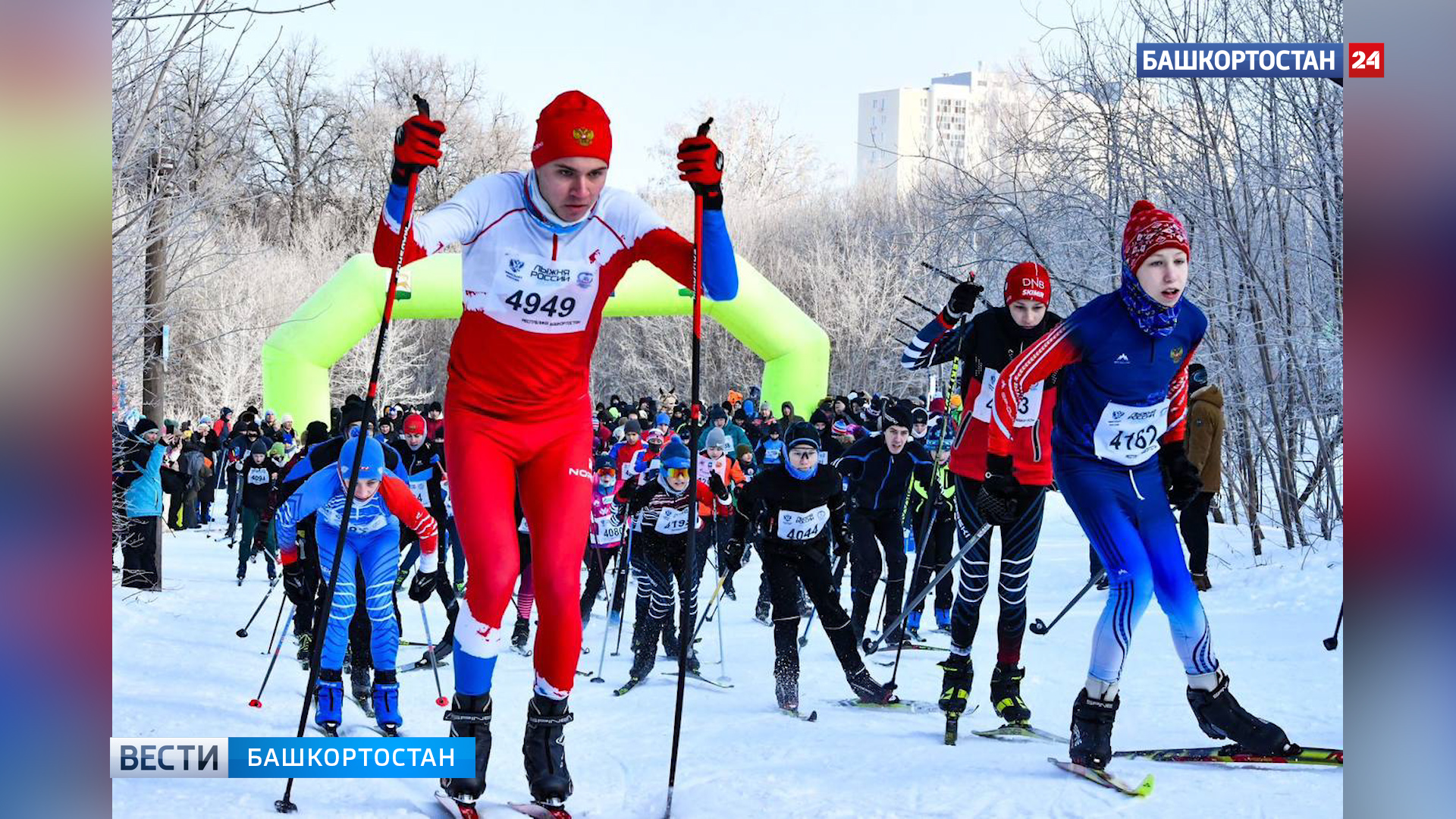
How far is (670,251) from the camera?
15.4 feet

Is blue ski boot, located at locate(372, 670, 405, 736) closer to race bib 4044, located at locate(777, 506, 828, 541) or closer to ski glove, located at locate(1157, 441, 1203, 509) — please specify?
race bib 4044, located at locate(777, 506, 828, 541)

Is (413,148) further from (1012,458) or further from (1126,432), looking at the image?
(1012,458)

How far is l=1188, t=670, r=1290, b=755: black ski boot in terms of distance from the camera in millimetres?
5160

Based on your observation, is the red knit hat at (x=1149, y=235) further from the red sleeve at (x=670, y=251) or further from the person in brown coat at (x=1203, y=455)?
the person in brown coat at (x=1203, y=455)

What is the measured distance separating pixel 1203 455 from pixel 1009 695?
4591 millimetres

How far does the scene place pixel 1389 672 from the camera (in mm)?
4238

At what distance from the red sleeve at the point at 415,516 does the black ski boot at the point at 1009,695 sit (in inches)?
105

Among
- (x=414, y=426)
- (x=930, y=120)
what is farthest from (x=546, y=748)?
(x=930, y=120)

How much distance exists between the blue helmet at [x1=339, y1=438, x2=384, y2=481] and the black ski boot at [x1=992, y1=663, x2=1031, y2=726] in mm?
3061

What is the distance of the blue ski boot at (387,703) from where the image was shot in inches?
273

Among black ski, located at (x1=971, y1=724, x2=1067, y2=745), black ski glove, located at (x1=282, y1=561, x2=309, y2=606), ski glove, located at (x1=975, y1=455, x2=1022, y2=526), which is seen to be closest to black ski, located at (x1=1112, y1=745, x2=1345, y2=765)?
black ski, located at (x1=971, y1=724, x2=1067, y2=745)

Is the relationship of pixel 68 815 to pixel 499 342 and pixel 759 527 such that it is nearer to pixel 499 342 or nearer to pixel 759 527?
pixel 499 342

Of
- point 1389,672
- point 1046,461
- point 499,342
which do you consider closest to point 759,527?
point 1046,461

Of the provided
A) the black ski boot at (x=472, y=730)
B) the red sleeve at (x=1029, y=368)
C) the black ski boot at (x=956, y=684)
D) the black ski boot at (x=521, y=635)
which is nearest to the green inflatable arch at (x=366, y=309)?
the black ski boot at (x=521, y=635)
